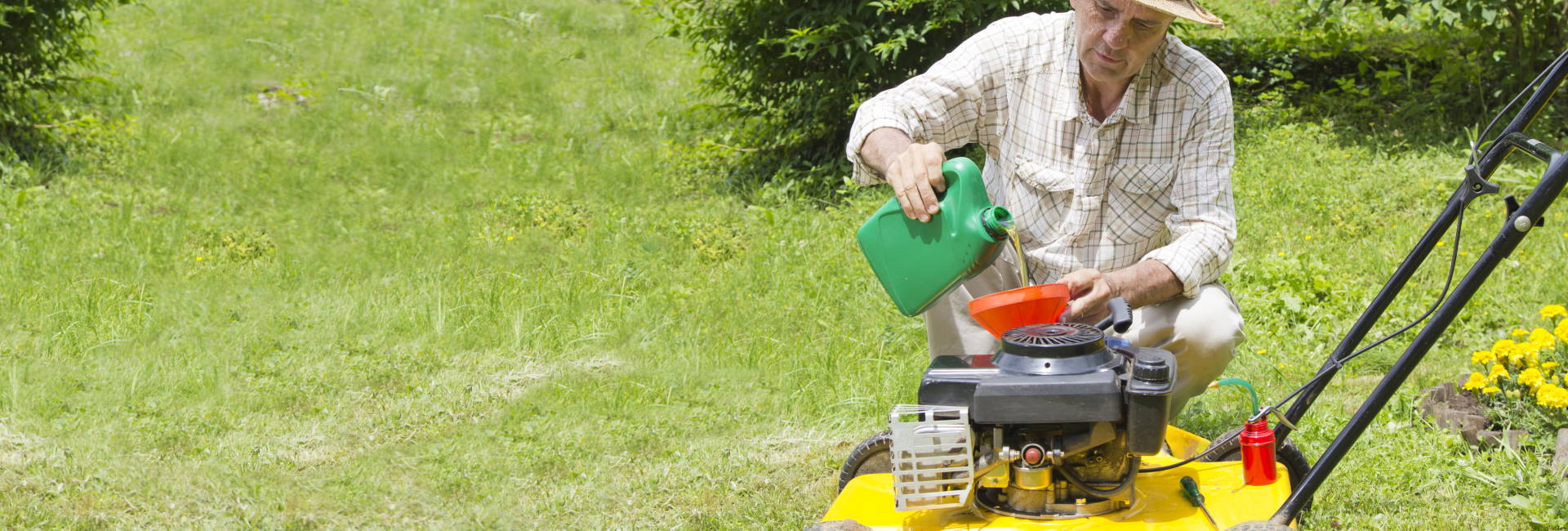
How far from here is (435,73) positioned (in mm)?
9133

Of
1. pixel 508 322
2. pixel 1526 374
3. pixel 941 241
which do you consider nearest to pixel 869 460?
pixel 941 241

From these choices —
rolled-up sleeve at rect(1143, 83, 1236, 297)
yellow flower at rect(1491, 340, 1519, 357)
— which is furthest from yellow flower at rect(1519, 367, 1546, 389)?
rolled-up sleeve at rect(1143, 83, 1236, 297)

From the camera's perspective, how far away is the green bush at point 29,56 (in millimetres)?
6672

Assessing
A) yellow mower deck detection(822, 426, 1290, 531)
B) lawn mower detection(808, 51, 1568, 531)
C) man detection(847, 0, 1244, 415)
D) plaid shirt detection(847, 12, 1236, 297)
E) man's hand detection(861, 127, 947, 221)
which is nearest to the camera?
lawn mower detection(808, 51, 1568, 531)

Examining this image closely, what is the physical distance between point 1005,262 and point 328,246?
149 inches

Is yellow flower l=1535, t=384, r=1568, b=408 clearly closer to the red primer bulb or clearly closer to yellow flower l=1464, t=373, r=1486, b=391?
yellow flower l=1464, t=373, r=1486, b=391

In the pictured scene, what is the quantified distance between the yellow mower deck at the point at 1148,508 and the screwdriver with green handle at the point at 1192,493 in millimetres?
11

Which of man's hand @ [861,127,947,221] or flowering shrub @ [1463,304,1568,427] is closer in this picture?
man's hand @ [861,127,947,221]

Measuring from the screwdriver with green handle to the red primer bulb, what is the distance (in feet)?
0.37

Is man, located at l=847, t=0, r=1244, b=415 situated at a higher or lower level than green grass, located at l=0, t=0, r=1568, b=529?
higher

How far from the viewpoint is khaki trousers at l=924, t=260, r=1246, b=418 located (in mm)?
3043

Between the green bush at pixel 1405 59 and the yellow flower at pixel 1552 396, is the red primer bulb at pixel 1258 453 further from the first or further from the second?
the green bush at pixel 1405 59

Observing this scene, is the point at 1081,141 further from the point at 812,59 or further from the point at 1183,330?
the point at 812,59

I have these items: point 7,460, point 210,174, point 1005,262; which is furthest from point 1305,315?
point 210,174
